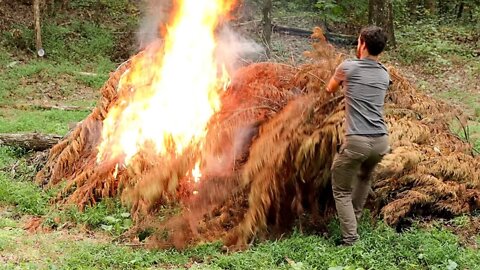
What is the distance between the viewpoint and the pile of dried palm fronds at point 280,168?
20.1 ft

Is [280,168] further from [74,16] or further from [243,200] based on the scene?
[74,16]

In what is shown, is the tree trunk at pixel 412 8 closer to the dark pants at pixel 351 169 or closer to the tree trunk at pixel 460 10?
the tree trunk at pixel 460 10

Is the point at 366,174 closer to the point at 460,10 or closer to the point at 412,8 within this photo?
the point at 412,8

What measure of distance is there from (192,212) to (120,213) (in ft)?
3.56


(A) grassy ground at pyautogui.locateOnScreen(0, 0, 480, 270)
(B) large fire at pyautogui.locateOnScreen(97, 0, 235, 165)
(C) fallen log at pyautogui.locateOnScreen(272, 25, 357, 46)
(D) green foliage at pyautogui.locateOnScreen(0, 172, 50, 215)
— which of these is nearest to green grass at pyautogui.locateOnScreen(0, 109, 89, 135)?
(A) grassy ground at pyautogui.locateOnScreen(0, 0, 480, 270)

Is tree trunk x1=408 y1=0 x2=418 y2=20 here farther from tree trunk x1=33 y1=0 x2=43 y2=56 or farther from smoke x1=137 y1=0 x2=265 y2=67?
smoke x1=137 y1=0 x2=265 y2=67

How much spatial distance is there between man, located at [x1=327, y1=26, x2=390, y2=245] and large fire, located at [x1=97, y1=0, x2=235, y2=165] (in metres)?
2.09

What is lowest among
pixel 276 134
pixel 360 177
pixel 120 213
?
pixel 120 213

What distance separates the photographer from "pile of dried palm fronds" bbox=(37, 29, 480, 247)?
6.13 meters

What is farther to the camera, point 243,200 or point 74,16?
point 74,16

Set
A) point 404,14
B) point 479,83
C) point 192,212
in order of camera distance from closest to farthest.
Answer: point 192,212
point 479,83
point 404,14

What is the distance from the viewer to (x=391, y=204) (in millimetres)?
6445

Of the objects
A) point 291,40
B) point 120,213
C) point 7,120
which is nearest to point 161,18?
point 120,213

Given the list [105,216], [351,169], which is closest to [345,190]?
[351,169]
